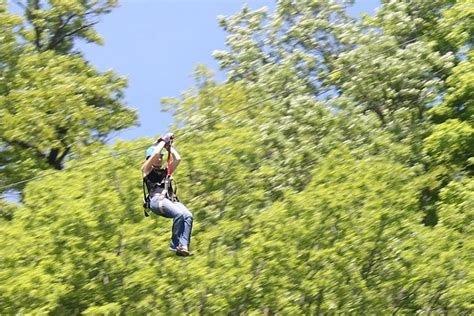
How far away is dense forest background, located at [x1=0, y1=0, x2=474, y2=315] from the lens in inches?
817

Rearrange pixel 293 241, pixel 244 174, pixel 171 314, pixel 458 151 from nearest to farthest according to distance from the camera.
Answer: pixel 171 314 → pixel 293 241 → pixel 244 174 → pixel 458 151

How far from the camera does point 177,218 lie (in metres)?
12.4

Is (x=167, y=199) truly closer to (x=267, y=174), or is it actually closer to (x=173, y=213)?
(x=173, y=213)

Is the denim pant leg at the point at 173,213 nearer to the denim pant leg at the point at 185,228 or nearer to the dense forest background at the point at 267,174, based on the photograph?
the denim pant leg at the point at 185,228

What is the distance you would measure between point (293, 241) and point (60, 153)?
11.3 meters

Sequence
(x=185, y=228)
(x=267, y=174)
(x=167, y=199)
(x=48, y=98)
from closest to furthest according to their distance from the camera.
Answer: (x=185, y=228) < (x=167, y=199) < (x=267, y=174) < (x=48, y=98)

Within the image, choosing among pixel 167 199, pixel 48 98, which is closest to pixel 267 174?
pixel 48 98

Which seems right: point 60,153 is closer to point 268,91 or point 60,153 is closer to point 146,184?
point 268,91

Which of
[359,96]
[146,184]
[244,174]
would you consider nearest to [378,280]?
[244,174]

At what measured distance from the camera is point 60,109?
29.7 metres

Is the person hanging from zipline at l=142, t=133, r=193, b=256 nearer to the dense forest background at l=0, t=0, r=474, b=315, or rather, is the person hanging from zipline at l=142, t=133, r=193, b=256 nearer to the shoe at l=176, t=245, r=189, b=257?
the shoe at l=176, t=245, r=189, b=257

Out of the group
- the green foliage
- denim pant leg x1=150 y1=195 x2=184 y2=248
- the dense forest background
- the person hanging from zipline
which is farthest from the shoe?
the green foliage

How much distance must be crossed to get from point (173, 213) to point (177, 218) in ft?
0.29

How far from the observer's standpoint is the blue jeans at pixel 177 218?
1238 centimetres
